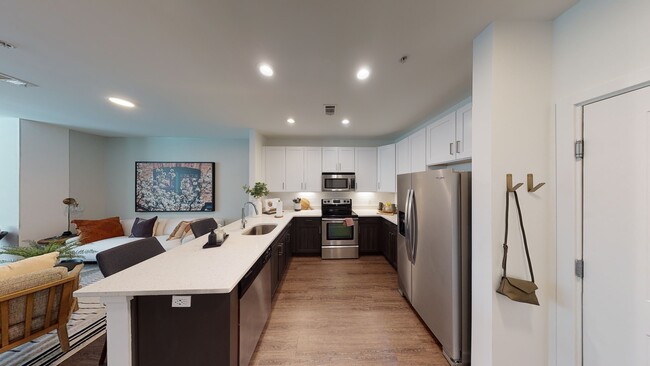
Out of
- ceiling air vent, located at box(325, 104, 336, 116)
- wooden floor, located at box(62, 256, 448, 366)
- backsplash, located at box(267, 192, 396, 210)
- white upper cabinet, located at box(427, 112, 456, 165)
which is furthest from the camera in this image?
backsplash, located at box(267, 192, 396, 210)

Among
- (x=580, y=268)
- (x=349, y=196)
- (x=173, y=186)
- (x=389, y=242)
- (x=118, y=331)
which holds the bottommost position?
(x=389, y=242)

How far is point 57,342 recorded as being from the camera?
1.86 metres

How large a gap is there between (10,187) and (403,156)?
663cm

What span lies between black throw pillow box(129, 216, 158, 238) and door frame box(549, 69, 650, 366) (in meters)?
5.72

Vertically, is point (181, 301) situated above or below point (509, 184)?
below

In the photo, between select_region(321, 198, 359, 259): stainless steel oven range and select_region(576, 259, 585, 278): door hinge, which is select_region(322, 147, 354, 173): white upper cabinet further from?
select_region(576, 259, 585, 278): door hinge

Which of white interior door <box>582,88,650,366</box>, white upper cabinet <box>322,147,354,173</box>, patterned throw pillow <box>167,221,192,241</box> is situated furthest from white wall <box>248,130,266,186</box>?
white interior door <box>582,88,650,366</box>

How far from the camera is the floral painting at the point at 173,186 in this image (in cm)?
452

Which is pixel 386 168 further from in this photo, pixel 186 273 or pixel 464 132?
pixel 186 273

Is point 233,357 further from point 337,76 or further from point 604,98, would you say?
point 604,98

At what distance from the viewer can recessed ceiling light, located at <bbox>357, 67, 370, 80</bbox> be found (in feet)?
5.89

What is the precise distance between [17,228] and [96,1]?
4.62m

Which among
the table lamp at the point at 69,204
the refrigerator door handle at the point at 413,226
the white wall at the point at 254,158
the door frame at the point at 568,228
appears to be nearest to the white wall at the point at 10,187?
the table lamp at the point at 69,204

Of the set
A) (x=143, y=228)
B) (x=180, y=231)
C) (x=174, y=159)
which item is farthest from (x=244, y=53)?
(x=143, y=228)
